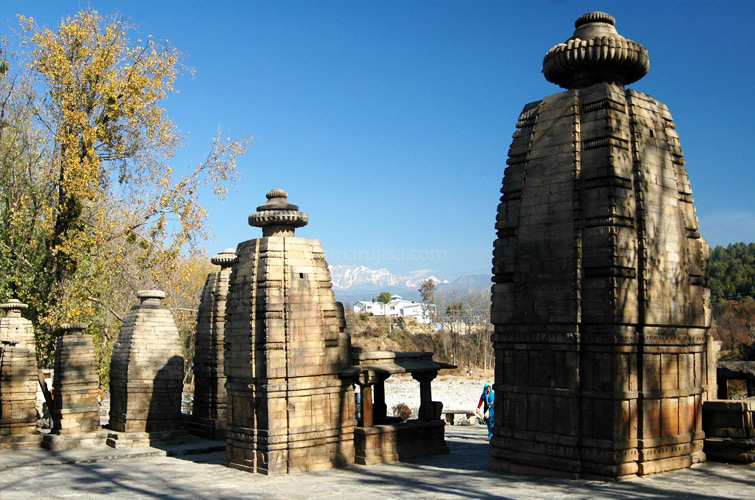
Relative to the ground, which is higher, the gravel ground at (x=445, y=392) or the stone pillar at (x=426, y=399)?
the stone pillar at (x=426, y=399)

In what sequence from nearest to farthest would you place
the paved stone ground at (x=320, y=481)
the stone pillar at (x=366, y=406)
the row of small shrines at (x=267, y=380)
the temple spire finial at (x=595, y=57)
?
the paved stone ground at (x=320, y=481), the temple spire finial at (x=595, y=57), the row of small shrines at (x=267, y=380), the stone pillar at (x=366, y=406)

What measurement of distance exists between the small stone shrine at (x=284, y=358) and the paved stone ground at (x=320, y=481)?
20.9 inches

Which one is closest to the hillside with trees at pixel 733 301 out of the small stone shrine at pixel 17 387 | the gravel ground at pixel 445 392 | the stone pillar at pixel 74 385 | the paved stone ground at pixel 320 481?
the gravel ground at pixel 445 392

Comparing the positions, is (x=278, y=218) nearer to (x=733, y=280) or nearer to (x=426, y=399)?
(x=426, y=399)

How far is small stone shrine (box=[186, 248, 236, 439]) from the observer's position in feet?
60.7

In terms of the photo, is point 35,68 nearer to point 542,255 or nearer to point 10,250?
point 10,250

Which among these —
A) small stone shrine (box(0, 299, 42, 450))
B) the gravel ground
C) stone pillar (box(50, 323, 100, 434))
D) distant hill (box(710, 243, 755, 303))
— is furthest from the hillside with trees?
small stone shrine (box(0, 299, 42, 450))

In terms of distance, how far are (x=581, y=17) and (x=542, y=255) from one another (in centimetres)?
449

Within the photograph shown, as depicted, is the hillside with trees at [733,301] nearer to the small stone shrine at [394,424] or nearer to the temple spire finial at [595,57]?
the small stone shrine at [394,424]

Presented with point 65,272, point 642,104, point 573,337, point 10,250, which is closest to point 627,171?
point 642,104

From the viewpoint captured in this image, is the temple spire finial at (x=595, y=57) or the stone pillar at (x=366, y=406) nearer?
the temple spire finial at (x=595, y=57)

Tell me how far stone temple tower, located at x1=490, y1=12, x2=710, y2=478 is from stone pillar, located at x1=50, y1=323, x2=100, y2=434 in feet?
35.0

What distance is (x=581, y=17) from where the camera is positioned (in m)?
→ 12.6

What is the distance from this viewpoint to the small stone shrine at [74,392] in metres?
17.2
